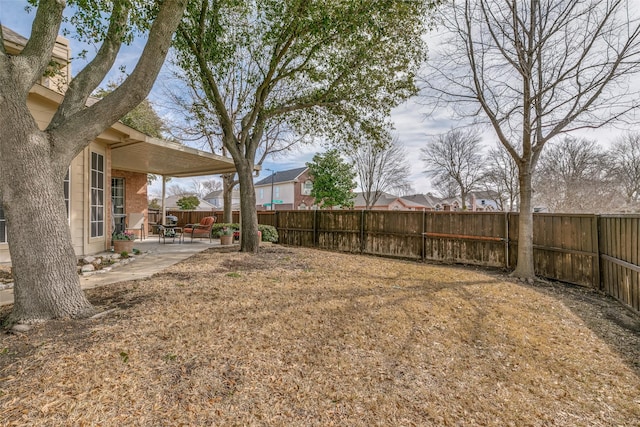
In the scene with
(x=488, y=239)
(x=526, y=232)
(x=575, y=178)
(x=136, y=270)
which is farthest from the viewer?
(x=575, y=178)

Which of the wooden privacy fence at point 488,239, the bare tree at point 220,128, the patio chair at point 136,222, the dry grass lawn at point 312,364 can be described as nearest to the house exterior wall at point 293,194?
the bare tree at point 220,128

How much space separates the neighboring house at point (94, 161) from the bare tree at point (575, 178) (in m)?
20.5

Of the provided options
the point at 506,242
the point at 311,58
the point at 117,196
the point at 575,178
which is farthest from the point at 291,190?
the point at 506,242

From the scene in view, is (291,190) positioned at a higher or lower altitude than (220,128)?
lower

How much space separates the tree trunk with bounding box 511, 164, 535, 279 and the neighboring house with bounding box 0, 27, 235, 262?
26.8 ft

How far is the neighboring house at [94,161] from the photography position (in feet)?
18.6

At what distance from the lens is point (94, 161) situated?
23.3 ft

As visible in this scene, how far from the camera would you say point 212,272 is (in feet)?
18.3

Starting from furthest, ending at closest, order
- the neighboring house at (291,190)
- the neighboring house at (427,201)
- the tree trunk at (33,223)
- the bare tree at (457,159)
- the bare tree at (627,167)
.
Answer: the neighboring house at (427,201)
the neighboring house at (291,190)
the bare tree at (457,159)
the bare tree at (627,167)
the tree trunk at (33,223)

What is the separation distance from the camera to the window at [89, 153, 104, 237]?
7011 mm

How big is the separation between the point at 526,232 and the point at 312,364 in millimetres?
6392

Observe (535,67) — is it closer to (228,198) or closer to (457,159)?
(228,198)

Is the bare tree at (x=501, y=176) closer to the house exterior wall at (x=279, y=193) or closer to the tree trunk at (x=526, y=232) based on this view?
the tree trunk at (x=526, y=232)

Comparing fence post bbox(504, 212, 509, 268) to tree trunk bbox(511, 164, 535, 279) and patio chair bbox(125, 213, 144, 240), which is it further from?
patio chair bbox(125, 213, 144, 240)
